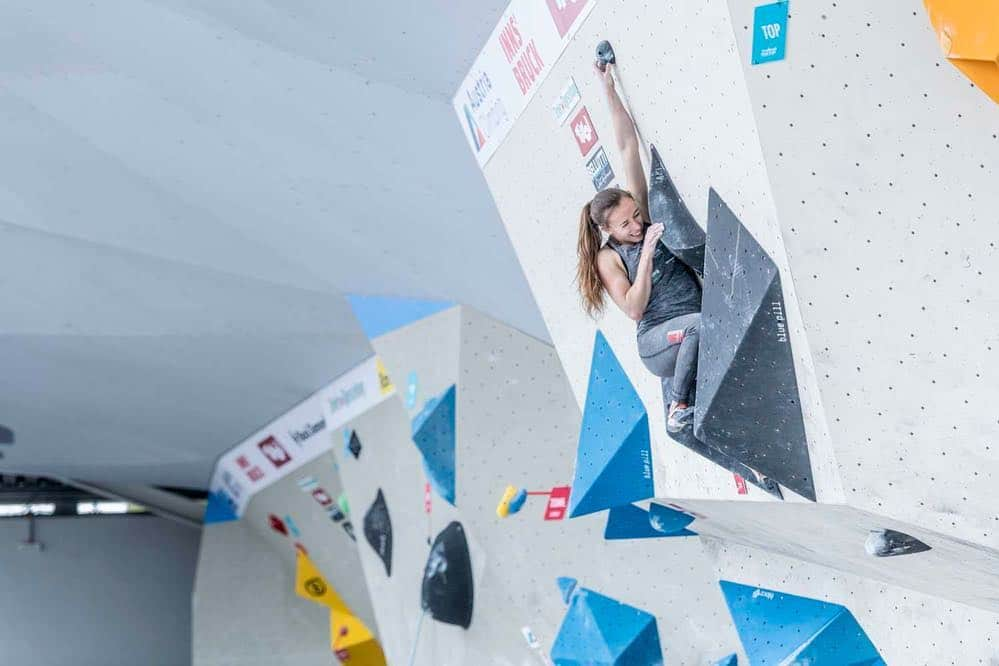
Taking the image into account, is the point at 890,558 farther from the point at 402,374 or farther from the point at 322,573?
the point at 322,573

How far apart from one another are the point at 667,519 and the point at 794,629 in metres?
0.55

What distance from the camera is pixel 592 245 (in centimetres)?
323

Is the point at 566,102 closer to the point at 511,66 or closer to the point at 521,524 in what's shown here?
the point at 511,66

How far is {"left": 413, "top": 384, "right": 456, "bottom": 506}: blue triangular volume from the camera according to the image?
543 cm

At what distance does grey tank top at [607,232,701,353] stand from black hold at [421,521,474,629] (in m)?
2.93

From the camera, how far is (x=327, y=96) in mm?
4102

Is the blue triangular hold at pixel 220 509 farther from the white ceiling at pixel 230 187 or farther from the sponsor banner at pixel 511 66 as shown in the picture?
the sponsor banner at pixel 511 66

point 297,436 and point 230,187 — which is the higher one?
point 230,187

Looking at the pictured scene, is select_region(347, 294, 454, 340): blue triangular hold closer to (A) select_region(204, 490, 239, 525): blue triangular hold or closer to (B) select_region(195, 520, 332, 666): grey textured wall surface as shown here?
(A) select_region(204, 490, 239, 525): blue triangular hold

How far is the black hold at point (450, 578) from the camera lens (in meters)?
5.75

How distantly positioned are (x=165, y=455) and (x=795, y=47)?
9.19m

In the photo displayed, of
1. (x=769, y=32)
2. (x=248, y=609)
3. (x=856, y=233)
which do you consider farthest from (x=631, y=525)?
(x=248, y=609)

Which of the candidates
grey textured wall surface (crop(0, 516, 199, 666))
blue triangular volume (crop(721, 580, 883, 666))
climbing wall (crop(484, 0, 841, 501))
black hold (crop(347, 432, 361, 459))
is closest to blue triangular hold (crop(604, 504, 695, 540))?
blue triangular volume (crop(721, 580, 883, 666))

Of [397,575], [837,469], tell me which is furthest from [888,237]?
[397,575]
